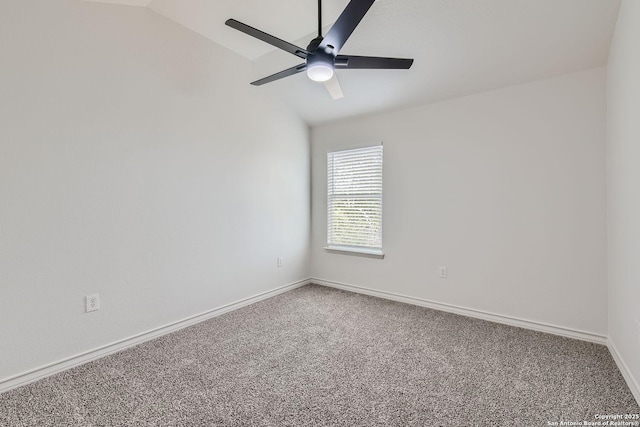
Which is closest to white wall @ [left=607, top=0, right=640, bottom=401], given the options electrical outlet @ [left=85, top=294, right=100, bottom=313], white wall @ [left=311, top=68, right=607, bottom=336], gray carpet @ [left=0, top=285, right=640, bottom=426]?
white wall @ [left=311, top=68, right=607, bottom=336]

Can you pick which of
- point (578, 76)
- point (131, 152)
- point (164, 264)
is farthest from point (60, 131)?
point (578, 76)

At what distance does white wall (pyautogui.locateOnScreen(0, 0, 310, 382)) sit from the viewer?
1900 millimetres

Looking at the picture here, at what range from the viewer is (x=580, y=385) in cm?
184

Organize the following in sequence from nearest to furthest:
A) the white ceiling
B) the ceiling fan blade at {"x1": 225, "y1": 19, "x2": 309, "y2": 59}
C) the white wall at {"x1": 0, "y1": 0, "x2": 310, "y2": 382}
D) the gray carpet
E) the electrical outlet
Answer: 1. the gray carpet
2. the ceiling fan blade at {"x1": 225, "y1": 19, "x2": 309, "y2": 59}
3. the white wall at {"x1": 0, "y1": 0, "x2": 310, "y2": 382}
4. the white ceiling
5. the electrical outlet

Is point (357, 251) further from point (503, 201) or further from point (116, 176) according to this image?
point (116, 176)

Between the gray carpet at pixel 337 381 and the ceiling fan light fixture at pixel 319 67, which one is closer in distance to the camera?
the gray carpet at pixel 337 381

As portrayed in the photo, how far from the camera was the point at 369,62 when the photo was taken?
1962 millimetres

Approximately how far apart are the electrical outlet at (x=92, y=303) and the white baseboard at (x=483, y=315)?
8.48ft

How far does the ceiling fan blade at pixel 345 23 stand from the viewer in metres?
1.42

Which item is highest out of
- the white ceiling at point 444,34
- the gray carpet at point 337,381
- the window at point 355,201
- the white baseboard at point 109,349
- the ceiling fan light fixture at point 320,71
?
the white ceiling at point 444,34

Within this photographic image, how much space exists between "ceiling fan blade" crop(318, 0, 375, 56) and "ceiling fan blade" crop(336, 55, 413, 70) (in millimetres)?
139

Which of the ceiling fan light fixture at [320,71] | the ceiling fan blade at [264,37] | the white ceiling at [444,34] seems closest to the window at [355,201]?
the white ceiling at [444,34]

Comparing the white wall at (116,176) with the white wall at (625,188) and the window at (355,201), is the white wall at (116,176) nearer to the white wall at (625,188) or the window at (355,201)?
the window at (355,201)

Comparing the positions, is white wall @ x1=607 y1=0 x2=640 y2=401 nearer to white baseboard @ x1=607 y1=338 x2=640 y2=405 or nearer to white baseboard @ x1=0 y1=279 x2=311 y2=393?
white baseboard @ x1=607 y1=338 x2=640 y2=405
